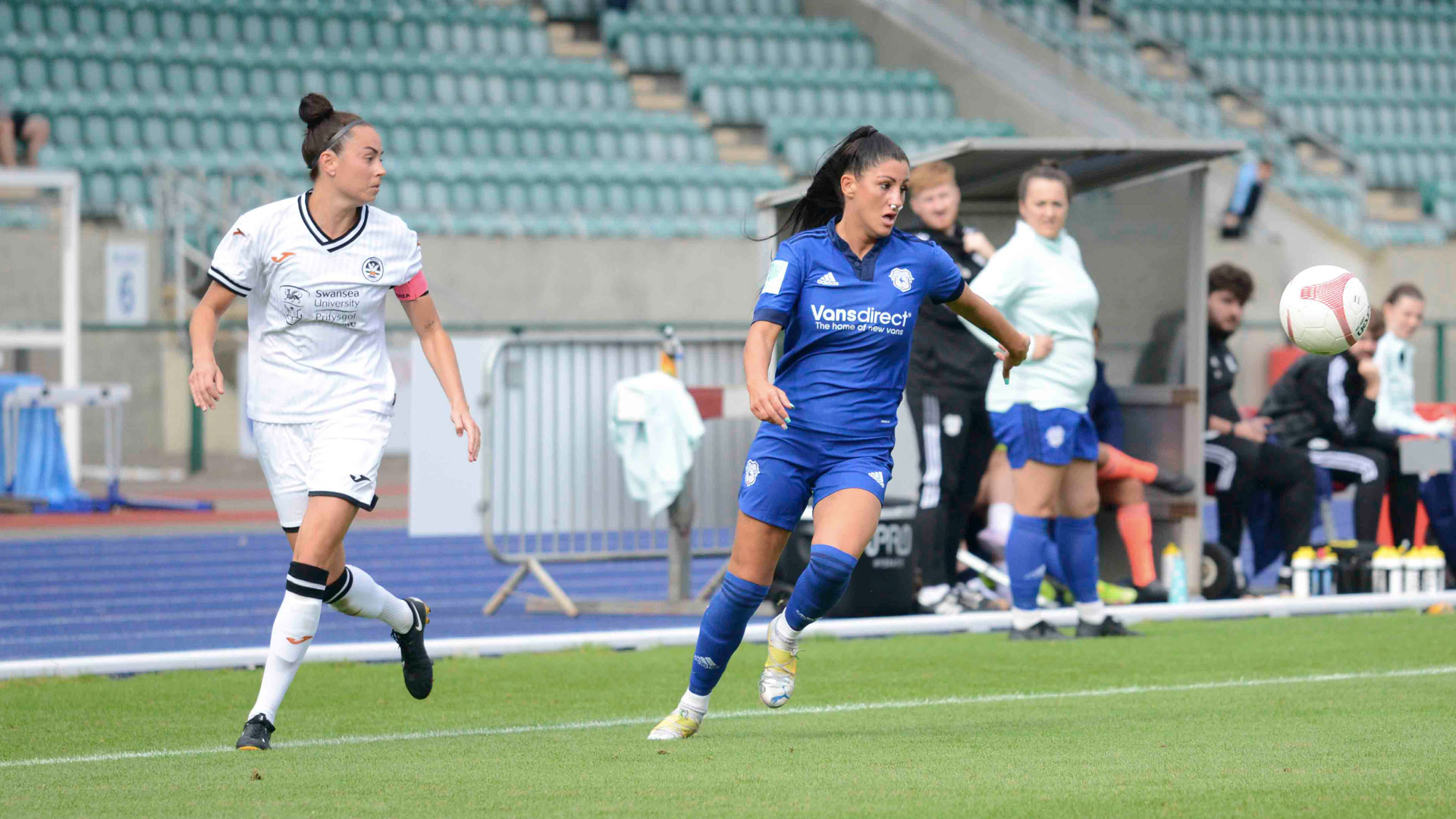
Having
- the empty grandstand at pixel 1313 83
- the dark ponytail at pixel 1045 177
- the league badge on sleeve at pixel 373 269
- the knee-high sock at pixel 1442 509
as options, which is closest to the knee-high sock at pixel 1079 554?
the dark ponytail at pixel 1045 177

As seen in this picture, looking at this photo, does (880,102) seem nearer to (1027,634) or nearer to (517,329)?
(517,329)

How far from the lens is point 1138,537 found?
9641 millimetres

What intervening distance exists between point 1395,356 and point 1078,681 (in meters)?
4.79

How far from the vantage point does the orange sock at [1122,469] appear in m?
9.50

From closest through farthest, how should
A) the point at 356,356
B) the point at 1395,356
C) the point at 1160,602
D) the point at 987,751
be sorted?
the point at 987,751 < the point at 356,356 < the point at 1160,602 < the point at 1395,356

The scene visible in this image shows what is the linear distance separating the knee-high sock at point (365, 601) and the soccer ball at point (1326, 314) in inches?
136

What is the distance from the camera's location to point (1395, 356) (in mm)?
10844

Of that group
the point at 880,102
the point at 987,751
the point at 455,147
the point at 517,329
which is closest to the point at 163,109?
the point at 455,147

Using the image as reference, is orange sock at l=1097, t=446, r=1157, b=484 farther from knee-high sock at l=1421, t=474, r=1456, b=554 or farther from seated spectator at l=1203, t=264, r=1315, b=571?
knee-high sock at l=1421, t=474, r=1456, b=554

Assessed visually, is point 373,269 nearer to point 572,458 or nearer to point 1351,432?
point 572,458

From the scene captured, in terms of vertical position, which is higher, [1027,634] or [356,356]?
[356,356]

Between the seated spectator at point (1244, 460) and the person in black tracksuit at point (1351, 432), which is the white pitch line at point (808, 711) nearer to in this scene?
the seated spectator at point (1244, 460)

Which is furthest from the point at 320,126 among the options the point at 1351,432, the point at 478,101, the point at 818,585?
the point at 478,101

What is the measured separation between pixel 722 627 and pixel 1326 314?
2.94 meters
